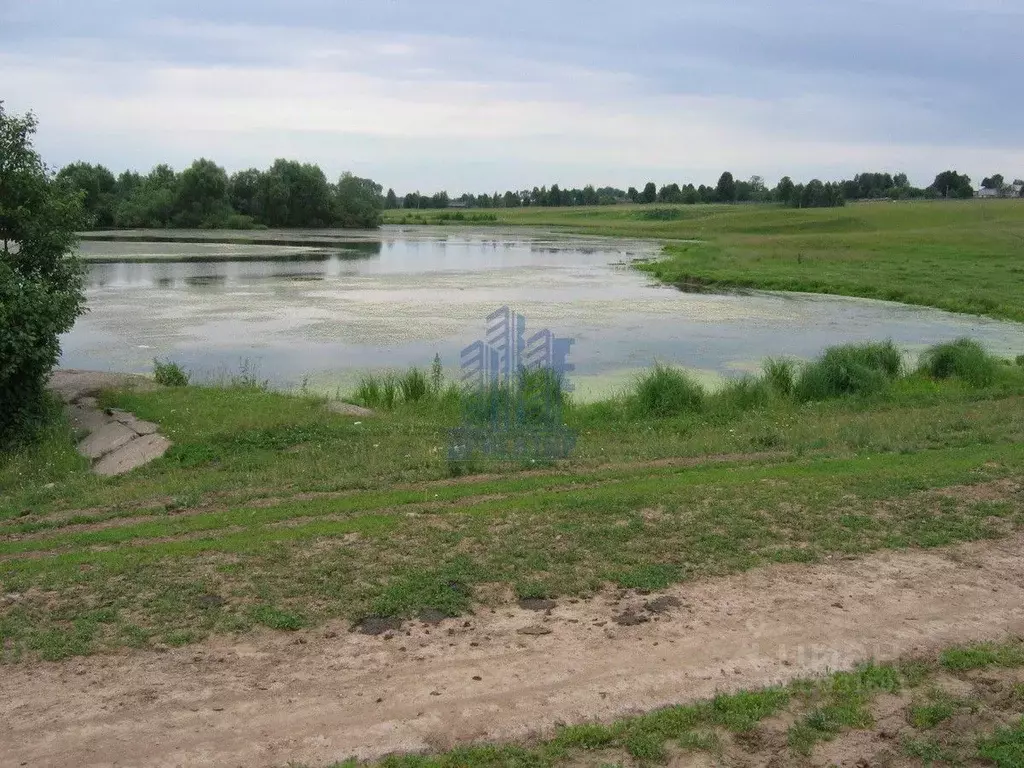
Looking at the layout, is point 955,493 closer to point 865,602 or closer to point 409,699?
point 865,602

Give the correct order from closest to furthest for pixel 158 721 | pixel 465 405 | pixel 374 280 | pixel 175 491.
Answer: pixel 158 721
pixel 175 491
pixel 465 405
pixel 374 280

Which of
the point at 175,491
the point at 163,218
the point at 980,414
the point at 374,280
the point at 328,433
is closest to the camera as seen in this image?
the point at 175,491

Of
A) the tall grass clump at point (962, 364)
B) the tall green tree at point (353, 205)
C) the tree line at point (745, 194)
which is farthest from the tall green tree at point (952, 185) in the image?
the tall grass clump at point (962, 364)

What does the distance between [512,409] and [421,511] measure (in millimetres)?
5636

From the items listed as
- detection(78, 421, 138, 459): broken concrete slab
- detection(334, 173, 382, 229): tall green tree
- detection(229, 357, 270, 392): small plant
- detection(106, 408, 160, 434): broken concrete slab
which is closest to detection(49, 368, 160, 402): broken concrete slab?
detection(106, 408, 160, 434): broken concrete slab

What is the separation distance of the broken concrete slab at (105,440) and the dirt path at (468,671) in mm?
7712

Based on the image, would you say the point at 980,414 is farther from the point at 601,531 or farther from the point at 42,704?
the point at 42,704

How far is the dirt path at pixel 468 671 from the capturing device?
15.1ft

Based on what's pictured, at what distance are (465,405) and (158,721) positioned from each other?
33.3 feet

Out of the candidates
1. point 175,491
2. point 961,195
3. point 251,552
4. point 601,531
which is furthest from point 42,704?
point 961,195

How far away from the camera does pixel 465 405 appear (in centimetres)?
1474

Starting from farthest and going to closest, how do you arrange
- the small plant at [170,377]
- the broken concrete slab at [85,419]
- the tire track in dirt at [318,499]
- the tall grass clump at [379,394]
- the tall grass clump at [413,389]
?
the small plant at [170,377] → the tall grass clump at [413,389] → the tall grass clump at [379,394] → the broken concrete slab at [85,419] → the tire track in dirt at [318,499]

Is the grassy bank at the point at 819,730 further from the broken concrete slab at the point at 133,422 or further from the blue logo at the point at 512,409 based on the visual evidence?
the broken concrete slab at the point at 133,422

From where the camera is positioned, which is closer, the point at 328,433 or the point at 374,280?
the point at 328,433
